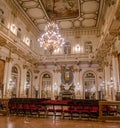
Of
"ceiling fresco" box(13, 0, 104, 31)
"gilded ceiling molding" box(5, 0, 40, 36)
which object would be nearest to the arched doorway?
"ceiling fresco" box(13, 0, 104, 31)

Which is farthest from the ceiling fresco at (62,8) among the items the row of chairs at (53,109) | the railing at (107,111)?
the railing at (107,111)

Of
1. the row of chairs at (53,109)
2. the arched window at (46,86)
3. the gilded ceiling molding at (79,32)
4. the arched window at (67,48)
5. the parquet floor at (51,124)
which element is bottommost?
the parquet floor at (51,124)

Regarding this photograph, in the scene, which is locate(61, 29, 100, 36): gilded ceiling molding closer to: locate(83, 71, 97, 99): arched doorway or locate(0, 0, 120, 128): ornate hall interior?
locate(0, 0, 120, 128): ornate hall interior

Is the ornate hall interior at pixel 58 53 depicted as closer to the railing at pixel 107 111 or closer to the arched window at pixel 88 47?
the arched window at pixel 88 47

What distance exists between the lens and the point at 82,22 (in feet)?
57.5

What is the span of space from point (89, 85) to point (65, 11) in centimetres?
838

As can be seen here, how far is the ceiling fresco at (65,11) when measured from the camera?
13.8m

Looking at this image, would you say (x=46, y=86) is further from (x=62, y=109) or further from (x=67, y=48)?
(x=62, y=109)

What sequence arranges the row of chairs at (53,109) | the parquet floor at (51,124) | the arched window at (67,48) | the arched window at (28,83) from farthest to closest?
1. the arched window at (67,48)
2. the arched window at (28,83)
3. the row of chairs at (53,109)
4. the parquet floor at (51,124)

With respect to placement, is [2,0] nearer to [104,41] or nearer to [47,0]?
[47,0]

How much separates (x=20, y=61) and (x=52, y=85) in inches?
204

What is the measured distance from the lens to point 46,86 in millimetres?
18797

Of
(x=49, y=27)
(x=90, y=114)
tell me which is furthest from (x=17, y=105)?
(x=49, y=27)

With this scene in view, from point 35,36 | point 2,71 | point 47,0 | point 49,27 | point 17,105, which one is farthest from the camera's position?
point 35,36
